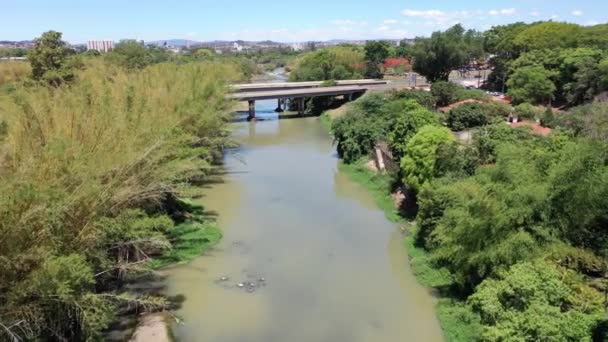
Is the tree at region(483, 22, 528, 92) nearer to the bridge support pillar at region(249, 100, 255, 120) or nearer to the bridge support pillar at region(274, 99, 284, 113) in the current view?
the bridge support pillar at region(274, 99, 284, 113)

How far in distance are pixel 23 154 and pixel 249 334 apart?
5928 millimetres

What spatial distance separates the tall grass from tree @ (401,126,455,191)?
23.4ft

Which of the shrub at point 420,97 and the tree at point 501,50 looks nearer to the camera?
the shrub at point 420,97

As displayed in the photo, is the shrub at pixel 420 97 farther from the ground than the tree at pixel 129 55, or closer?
closer

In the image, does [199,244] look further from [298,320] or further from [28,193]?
[28,193]

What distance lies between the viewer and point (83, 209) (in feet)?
29.5

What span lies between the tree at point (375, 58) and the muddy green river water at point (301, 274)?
120ft

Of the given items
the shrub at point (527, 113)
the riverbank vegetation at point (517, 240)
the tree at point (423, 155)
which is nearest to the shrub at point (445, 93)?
the shrub at point (527, 113)

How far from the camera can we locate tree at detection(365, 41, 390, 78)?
57125 mm

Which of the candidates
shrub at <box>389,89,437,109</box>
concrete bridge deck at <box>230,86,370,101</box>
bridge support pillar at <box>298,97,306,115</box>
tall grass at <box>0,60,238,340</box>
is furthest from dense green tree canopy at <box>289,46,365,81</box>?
tall grass at <box>0,60,238,340</box>

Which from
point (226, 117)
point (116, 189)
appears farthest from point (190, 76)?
point (116, 189)

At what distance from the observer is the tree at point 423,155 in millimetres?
15961

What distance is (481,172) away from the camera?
39.6 ft

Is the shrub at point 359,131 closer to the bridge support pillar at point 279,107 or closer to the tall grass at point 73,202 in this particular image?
the tall grass at point 73,202
